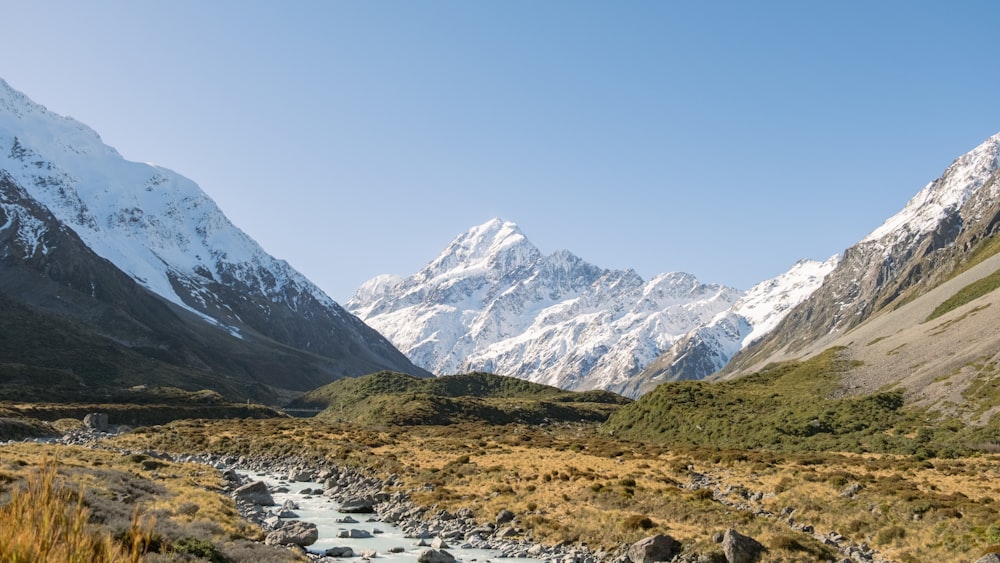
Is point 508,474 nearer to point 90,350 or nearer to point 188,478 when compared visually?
point 188,478

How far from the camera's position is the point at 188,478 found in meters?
45.9

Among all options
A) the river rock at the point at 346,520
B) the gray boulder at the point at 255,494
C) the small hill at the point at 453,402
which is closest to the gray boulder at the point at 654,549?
the river rock at the point at 346,520

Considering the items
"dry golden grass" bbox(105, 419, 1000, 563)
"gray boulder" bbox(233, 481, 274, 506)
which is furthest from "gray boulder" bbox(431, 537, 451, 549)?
"gray boulder" bbox(233, 481, 274, 506)

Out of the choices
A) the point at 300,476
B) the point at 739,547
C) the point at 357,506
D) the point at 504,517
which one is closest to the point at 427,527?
the point at 504,517

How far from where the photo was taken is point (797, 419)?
7469 cm

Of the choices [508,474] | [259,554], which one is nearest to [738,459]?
[508,474]

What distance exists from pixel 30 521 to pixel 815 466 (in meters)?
52.8

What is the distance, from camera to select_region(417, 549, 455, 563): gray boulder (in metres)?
28.9

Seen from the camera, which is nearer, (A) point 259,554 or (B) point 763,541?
(A) point 259,554

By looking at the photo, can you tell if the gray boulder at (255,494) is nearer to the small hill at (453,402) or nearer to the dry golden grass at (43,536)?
the dry golden grass at (43,536)

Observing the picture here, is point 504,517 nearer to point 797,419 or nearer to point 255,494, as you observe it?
point 255,494

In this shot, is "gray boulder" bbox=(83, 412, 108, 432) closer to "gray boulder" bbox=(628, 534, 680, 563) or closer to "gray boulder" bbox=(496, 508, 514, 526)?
"gray boulder" bbox=(496, 508, 514, 526)

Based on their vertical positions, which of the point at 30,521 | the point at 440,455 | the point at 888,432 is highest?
the point at 30,521

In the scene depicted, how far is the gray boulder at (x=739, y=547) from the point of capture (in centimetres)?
2881
